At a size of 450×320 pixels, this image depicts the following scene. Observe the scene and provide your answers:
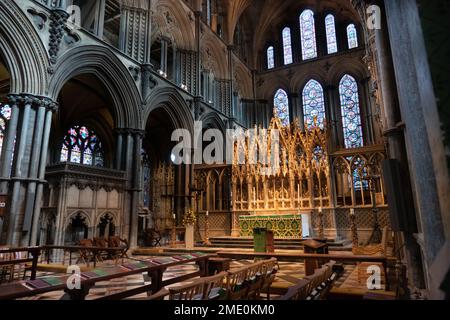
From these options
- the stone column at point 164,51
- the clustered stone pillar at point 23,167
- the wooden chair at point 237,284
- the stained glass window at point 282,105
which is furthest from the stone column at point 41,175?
the stained glass window at point 282,105

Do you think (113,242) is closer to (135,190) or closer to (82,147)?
(135,190)

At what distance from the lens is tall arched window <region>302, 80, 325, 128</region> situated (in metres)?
20.5

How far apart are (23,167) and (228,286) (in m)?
7.46

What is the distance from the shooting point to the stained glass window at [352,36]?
66.1ft

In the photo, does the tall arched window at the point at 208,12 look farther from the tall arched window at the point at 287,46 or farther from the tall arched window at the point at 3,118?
the tall arched window at the point at 3,118

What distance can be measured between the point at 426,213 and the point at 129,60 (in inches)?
456

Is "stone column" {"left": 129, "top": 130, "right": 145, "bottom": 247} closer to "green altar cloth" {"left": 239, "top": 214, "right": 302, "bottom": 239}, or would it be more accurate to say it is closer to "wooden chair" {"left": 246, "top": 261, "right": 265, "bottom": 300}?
"green altar cloth" {"left": 239, "top": 214, "right": 302, "bottom": 239}

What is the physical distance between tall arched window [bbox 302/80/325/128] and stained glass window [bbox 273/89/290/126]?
126cm

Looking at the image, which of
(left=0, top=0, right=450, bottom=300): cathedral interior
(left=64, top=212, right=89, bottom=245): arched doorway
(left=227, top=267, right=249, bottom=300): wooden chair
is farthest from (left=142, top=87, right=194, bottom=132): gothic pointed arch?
(left=227, top=267, right=249, bottom=300): wooden chair

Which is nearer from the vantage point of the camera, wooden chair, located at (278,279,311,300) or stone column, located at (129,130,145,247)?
wooden chair, located at (278,279,311,300)

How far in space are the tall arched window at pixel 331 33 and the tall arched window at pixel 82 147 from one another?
53.9 feet

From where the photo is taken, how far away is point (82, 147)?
1650 cm

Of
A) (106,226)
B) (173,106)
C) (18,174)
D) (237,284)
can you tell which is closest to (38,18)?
(18,174)
